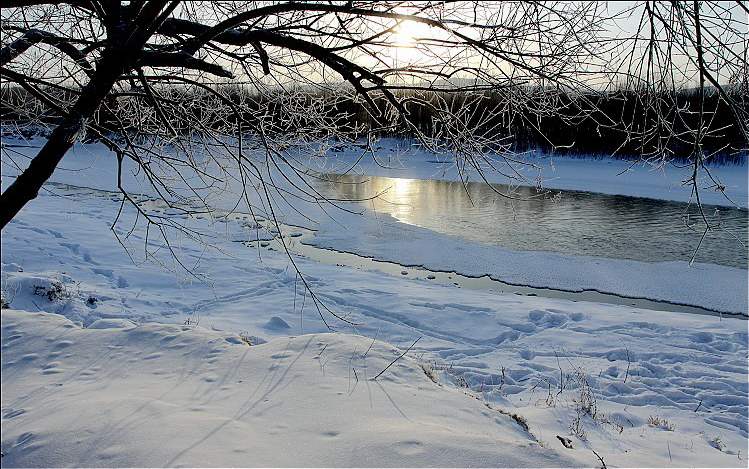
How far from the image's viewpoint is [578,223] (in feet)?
48.3

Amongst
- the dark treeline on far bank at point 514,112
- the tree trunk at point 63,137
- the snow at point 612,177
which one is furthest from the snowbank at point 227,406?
the snow at point 612,177

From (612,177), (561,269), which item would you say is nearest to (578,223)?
(561,269)

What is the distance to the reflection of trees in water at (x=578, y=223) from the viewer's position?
1202 centimetres

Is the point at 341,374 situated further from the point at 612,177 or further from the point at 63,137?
the point at 612,177

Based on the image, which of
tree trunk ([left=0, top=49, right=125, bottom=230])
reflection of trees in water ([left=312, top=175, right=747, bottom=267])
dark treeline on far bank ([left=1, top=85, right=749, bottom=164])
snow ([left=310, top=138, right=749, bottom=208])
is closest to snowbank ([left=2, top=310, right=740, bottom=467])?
tree trunk ([left=0, top=49, right=125, bottom=230])

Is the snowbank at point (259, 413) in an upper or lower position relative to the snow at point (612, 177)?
lower

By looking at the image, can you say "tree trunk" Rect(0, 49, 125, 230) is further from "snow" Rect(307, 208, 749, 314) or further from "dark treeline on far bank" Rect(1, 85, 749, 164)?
"snow" Rect(307, 208, 749, 314)

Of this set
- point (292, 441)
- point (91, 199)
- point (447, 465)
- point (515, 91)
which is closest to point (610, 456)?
point (447, 465)

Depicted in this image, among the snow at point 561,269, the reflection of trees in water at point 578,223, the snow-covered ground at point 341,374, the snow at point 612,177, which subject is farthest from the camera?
the snow at point 612,177

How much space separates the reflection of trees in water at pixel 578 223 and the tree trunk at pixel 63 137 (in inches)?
302

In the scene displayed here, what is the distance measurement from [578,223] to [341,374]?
11.9m

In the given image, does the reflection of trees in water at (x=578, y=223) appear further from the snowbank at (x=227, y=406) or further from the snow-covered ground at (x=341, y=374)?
the snowbank at (x=227, y=406)

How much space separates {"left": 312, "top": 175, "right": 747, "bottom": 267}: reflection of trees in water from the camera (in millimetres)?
Result: 12016

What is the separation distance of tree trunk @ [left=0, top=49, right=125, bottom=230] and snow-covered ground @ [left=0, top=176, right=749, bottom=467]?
48.8 inches
